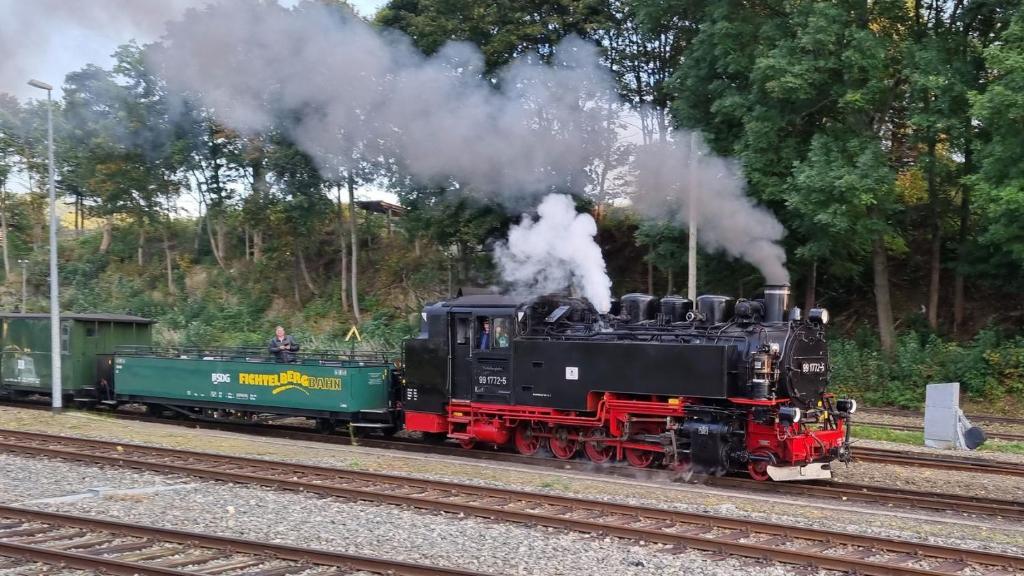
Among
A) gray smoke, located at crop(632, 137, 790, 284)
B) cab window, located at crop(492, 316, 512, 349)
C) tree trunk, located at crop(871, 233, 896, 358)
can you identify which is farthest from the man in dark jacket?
tree trunk, located at crop(871, 233, 896, 358)

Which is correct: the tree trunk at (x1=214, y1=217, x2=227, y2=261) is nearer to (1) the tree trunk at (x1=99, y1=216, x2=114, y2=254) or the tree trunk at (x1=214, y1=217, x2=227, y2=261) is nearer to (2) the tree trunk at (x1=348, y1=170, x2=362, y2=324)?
(1) the tree trunk at (x1=99, y1=216, x2=114, y2=254)

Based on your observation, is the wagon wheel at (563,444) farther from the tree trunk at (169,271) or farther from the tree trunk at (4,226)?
the tree trunk at (4,226)

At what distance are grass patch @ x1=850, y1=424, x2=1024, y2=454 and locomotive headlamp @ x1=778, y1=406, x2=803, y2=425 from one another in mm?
6950

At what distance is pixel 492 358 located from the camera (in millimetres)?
13914

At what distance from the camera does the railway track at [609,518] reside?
771 cm

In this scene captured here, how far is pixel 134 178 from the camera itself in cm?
3469

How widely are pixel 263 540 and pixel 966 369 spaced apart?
18.5 meters

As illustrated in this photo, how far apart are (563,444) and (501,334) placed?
195 cm

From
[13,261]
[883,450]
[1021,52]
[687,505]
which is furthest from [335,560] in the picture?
[13,261]

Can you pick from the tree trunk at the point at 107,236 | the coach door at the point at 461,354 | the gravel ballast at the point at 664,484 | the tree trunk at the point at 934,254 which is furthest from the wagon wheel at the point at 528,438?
the tree trunk at the point at 107,236

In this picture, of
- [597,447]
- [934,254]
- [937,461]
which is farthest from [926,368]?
[597,447]

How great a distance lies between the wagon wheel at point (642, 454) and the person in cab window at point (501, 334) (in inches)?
97.8

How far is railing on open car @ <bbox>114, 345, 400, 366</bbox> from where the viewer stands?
1634 cm

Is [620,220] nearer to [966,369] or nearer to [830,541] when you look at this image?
[966,369]
